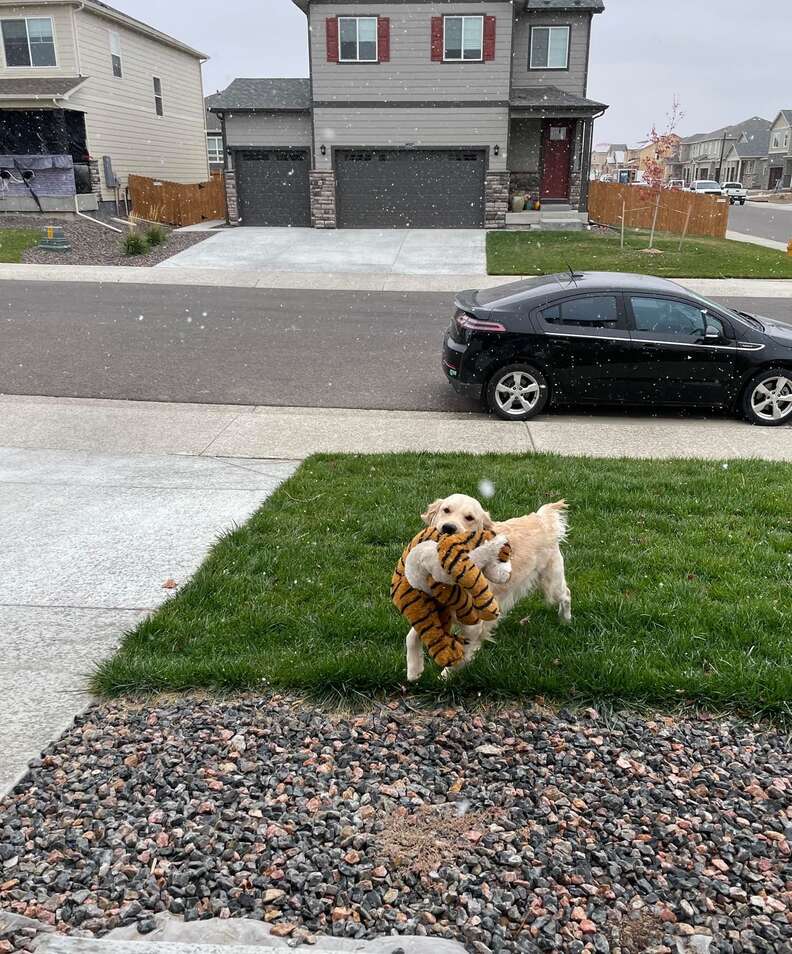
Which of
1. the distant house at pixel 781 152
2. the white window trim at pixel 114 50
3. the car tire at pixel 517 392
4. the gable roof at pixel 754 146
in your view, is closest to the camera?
the car tire at pixel 517 392

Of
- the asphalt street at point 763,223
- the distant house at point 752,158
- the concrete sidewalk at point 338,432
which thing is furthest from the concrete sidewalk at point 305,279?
the distant house at point 752,158

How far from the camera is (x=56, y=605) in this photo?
472 cm

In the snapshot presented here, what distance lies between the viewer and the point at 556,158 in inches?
1151

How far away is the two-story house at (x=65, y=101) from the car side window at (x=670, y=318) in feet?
76.5

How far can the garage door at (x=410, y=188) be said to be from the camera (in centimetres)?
2756

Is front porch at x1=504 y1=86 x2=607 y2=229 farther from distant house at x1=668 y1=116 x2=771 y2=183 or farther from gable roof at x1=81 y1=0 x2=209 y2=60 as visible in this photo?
distant house at x1=668 y1=116 x2=771 y2=183

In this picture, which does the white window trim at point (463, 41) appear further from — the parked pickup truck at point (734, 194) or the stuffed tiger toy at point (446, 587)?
the parked pickup truck at point (734, 194)

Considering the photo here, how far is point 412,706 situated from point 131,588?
2115 mm

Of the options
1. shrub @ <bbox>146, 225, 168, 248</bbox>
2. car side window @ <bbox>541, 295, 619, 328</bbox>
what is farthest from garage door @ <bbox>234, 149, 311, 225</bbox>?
car side window @ <bbox>541, 295, 619, 328</bbox>

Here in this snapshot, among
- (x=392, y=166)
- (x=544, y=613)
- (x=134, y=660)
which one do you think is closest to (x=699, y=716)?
(x=544, y=613)

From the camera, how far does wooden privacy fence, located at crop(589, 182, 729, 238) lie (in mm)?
29375

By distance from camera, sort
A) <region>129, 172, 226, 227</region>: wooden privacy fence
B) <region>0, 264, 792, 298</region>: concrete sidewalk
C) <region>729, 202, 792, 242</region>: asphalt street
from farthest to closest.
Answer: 1. <region>729, 202, 792, 242</region>: asphalt street
2. <region>129, 172, 226, 227</region>: wooden privacy fence
3. <region>0, 264, 792, 298</region>: concrete sidewalk

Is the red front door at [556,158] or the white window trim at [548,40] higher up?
the white window trim at [548,40]

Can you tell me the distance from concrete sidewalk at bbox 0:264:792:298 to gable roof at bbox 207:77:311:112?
364 inches
